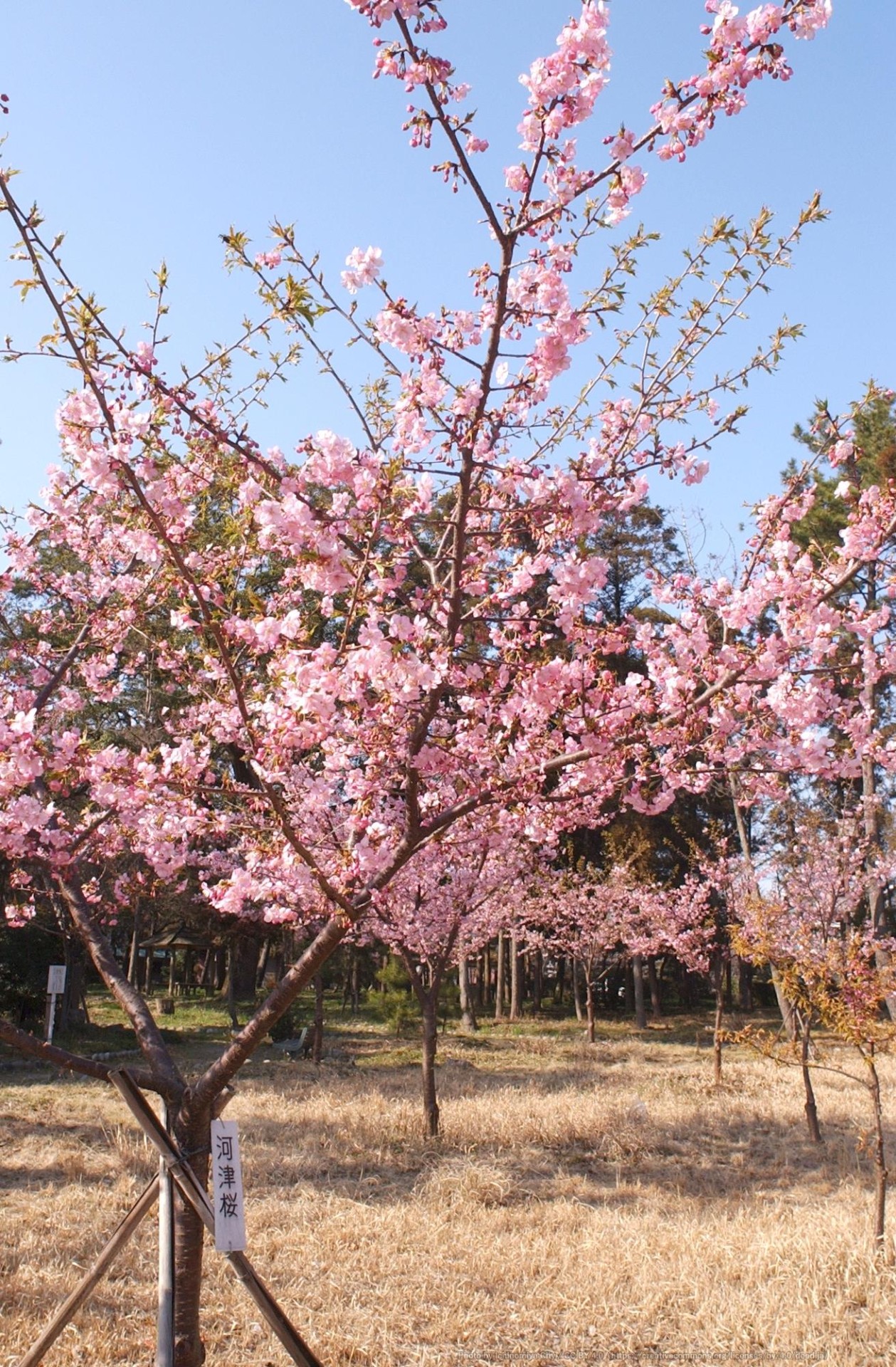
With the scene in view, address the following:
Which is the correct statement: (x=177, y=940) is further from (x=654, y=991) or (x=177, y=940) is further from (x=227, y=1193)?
(x=227, y=1193)

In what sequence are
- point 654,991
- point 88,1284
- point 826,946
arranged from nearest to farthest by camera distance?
point 88,1284 → point 826,946 → point 654,991

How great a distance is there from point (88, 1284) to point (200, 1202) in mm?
550

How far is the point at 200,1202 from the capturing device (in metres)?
3.42

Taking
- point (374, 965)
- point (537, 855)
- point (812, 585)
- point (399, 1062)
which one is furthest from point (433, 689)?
point (374, 965)

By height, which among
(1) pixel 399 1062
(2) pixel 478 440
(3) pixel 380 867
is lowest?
(1) pixel 399 1062

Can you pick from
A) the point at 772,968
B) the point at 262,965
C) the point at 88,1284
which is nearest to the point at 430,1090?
the point at 88,1284

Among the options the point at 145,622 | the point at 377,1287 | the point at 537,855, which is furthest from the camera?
the point at 537,855

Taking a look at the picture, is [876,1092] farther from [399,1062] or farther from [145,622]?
[399,1062]

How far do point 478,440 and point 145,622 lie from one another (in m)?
3.77

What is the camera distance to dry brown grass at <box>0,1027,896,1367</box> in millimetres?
4586

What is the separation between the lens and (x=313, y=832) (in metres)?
7.50

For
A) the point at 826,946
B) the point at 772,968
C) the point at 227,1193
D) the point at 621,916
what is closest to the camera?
the point at 227,1193

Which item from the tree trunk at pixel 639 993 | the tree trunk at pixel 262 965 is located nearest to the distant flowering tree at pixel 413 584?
the tree trunk at pixel 639 993

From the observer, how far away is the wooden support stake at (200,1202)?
3.28 metres
